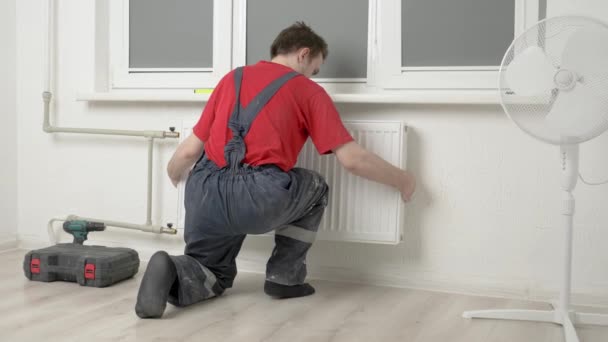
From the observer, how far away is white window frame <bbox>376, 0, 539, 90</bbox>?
118 inches

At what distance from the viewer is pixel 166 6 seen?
11.6 feet

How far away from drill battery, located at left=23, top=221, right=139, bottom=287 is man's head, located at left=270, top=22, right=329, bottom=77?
109 centimetres

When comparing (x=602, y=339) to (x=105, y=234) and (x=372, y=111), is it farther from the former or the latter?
(x=105, y=234)

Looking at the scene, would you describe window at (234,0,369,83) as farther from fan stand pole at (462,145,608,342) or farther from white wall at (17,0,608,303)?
fan stand pole at (462,145,608,342)

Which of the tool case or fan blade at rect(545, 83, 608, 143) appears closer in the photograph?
fan blade at rect(545, 83, 608, 143)

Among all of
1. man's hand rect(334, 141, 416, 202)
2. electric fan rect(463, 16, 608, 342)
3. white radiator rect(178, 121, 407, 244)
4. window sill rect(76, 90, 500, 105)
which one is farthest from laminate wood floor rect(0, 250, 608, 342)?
window sill rect(76, 90, 500, 105)

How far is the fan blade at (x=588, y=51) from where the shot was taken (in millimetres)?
2152

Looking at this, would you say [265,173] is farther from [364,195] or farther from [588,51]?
[588,51]

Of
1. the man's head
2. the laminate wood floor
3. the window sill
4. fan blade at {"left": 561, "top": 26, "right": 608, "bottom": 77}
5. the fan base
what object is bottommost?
the laminate wood floor

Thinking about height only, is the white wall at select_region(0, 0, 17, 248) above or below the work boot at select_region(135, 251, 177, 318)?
above

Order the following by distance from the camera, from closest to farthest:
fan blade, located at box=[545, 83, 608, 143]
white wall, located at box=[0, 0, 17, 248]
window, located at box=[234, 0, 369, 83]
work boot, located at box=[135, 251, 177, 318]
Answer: fan blade, located at box=[545, 83, 608, 143]
work boot, located at box=[135, 251, 177, 318]
window, located at box=[234, 0, 369, 83]
white wall, located at box=[0, 0, 17, 248]

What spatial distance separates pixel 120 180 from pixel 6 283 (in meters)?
0.79

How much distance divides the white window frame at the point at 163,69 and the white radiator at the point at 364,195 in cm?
71

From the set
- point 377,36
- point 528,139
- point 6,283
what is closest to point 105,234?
point 6,283
